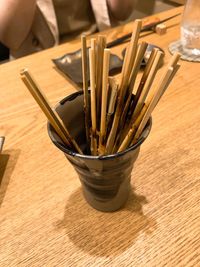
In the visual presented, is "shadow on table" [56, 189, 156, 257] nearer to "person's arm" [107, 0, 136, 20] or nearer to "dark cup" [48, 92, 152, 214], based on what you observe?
"dark cup" [48, 92, 152, 214]

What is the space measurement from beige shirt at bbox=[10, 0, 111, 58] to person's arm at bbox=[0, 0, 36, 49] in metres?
0.05

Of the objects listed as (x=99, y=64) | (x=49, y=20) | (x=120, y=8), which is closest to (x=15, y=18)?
→ (x=49, y=20)

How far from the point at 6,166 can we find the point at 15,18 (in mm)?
670

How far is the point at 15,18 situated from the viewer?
99 centimetres

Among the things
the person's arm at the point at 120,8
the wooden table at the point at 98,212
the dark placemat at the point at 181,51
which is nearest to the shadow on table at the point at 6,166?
the wooden table at the point at 98,212

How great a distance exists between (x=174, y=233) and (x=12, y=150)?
30 centimetres

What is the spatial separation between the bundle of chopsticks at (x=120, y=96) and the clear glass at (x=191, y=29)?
1.62 feet

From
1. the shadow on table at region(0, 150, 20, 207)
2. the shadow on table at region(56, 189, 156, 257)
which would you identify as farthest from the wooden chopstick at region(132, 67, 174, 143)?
the shadow on table at region(0, 150, 20, 207)

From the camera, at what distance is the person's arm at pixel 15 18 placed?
976 mm

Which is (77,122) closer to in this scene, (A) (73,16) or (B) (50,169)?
(B) (50,169)

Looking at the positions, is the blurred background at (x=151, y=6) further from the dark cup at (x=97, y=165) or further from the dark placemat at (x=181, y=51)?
the dark cup at (x=97, y=165)

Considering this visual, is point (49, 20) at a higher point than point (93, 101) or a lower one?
lower

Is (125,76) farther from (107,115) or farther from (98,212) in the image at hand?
(98,212)

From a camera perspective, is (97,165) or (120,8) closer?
(97,165)
